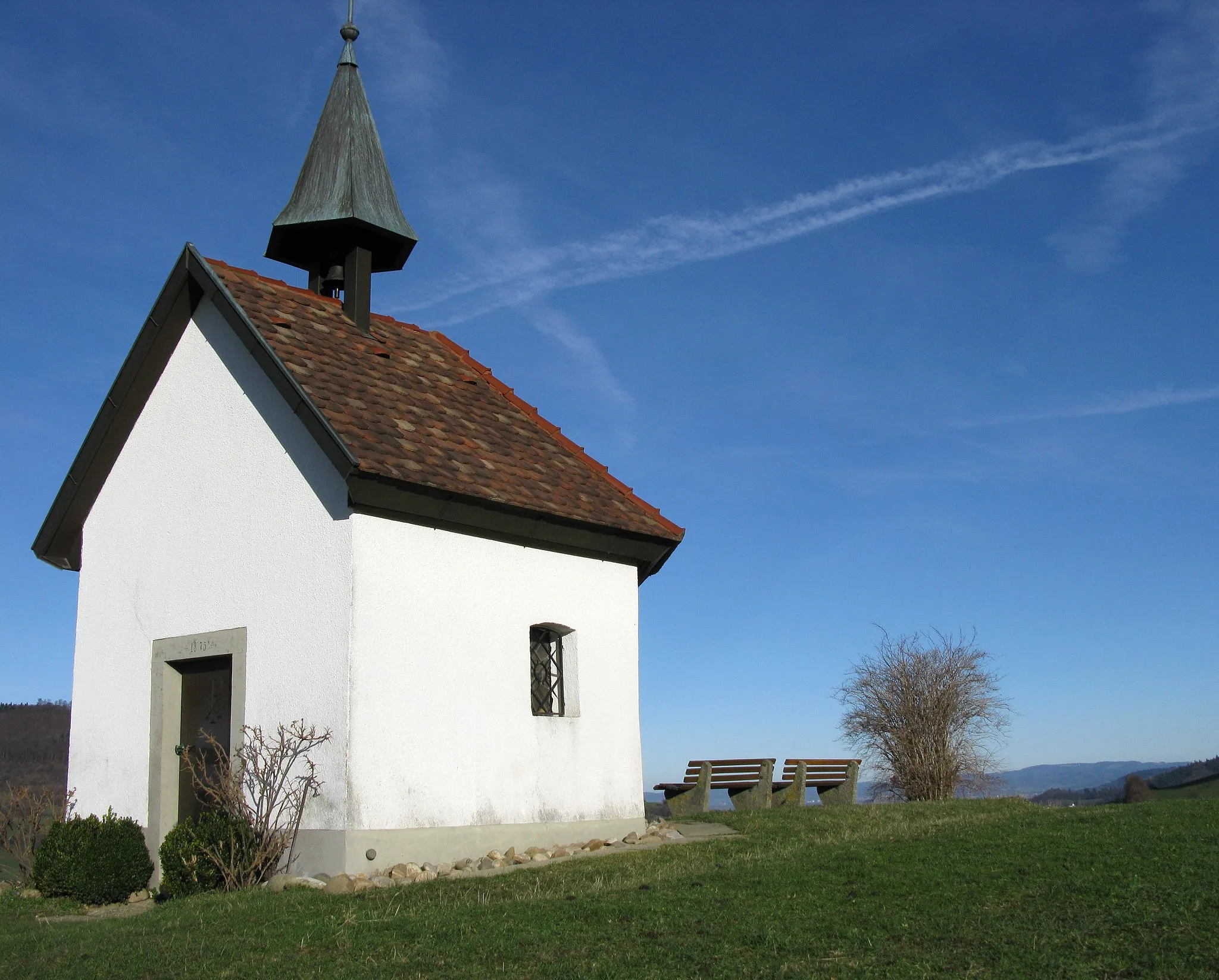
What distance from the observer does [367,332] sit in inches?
619

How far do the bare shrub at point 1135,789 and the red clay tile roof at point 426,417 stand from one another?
505 inches

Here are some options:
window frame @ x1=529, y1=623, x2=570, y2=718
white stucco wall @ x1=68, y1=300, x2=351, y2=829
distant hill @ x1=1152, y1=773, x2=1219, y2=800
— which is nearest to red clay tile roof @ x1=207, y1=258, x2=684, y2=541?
white stucco wall @ x1=68, y1=300, x2=351, y2=829

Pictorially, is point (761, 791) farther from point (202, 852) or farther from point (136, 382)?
point (136, 382)

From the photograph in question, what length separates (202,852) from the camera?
11.0 metres

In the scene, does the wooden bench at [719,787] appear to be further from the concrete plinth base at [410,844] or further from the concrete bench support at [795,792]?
the concrete plinth base at [410,844]

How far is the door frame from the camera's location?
12.7 meters

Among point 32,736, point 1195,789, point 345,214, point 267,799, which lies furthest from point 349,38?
point 32,736

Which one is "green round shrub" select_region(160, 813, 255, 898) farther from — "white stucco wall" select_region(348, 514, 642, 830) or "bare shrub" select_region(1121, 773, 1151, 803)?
"bare shrub" select_region(1121, 773, 1151, 803)

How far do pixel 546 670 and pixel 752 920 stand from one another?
6.03 metres

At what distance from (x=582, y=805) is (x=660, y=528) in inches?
148

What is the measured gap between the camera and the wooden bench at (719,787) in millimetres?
19109

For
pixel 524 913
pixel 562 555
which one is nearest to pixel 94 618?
pixel 562 555

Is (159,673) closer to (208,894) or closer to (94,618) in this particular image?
(94,618)

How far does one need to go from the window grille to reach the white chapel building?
0.03 m
